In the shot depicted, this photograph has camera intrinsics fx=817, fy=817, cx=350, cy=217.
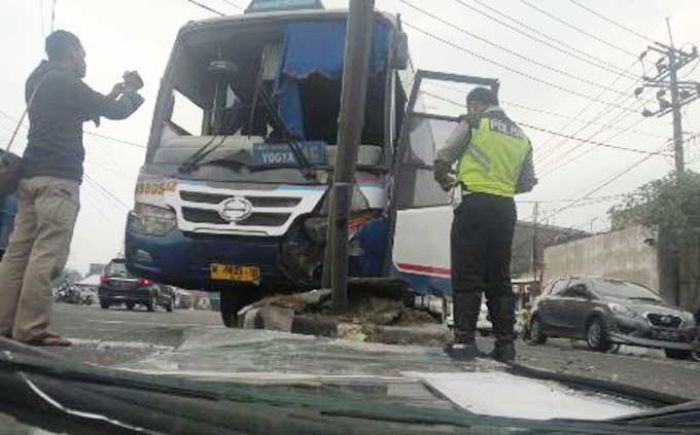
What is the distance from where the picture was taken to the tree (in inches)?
914

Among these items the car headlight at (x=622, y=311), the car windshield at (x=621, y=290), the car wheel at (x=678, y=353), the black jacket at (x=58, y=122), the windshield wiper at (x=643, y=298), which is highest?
the black jacket at (x=58, y=122)

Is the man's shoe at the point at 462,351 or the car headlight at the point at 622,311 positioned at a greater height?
the car headlight at the point at 622,311

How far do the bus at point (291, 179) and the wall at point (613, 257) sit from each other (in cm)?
2045

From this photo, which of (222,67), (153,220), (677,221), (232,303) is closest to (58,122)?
(153,220)

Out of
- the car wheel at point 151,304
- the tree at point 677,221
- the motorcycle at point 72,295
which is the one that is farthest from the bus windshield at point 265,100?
the motorcycle at point 72,295

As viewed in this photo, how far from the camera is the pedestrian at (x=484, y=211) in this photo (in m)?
5.09

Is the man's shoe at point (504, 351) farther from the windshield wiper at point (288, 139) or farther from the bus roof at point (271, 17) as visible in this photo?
the bus roof at point (271, 17)

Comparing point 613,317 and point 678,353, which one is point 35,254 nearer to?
point 613,317

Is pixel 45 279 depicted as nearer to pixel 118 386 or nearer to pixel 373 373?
pixel 373 373

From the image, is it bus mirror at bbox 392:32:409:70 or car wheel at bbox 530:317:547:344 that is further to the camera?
car wheel at bbox 530:317:547:344

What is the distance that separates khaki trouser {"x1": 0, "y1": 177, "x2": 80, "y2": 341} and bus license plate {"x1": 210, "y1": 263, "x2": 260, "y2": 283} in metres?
2.20

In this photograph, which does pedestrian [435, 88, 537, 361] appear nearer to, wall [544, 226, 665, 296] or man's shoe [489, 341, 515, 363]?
man's shoe [489, 341, 515, 363]

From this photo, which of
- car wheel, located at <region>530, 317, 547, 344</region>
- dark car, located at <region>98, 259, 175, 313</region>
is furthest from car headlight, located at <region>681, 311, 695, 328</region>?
dark car, located at <region>98, 259, 175, 313</region>

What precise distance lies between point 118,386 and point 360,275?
191 inches
